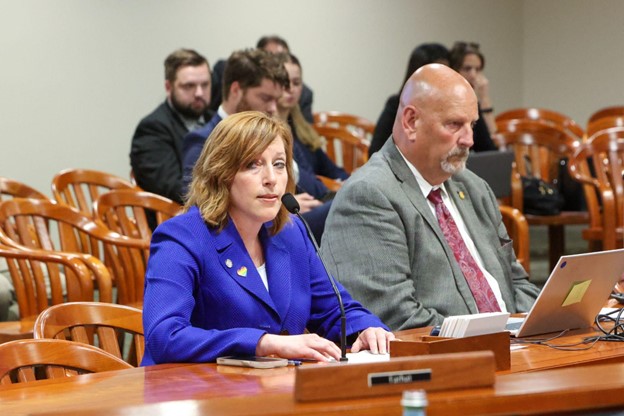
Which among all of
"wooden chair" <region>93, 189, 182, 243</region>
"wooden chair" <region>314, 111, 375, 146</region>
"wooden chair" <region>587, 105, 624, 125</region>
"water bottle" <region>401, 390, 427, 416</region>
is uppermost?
"water bottle" <region>401, 390, 427, 416</region>

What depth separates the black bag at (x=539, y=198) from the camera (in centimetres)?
633

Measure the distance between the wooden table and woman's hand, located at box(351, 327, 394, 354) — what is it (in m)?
0.07

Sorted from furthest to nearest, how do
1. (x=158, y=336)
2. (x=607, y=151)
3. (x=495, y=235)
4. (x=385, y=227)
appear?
(x=607, y=151), (x=495, y=235), (x=385, y=227), (x=158, y=336)

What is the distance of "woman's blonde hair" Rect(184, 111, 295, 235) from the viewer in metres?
2.52

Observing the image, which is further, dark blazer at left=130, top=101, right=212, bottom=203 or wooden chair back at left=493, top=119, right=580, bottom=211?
wooden chair back at left=493, top=119, right=580, bottom=211

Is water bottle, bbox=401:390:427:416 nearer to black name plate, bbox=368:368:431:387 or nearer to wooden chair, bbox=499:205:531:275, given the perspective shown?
black name plate, bbox=368:368:431:387

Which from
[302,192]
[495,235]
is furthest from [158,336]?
[302,192]

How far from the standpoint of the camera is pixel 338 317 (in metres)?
2.62

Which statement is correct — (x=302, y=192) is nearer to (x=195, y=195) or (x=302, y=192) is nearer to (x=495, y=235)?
(x=495, y=235)

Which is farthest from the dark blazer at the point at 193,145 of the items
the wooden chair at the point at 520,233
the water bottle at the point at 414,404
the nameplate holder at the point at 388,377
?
the water bottle at the point at 414,404

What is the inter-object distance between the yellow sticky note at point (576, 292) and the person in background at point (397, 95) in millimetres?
2543

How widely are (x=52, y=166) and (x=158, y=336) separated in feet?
15.7

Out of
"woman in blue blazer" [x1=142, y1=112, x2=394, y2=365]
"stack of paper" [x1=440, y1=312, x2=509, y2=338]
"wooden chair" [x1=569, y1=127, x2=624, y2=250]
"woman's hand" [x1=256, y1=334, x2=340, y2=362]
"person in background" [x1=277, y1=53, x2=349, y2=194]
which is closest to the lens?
"stack of paper" [x1=440, y1=312, x2=509, y2=338]

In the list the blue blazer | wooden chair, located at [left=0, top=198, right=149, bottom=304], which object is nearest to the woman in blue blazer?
the blue blazer
